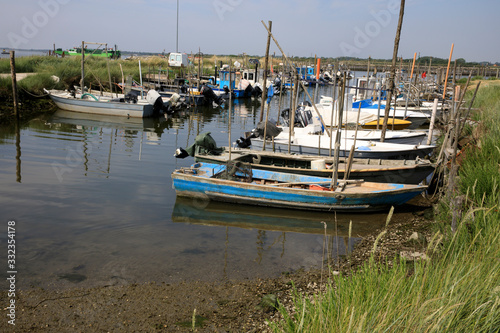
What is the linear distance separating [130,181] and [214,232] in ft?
14.2

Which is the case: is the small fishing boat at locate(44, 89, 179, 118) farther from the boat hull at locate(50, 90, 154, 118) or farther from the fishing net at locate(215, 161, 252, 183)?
the fishing net at locate(215, 161, 252, 183)

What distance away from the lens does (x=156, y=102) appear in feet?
80.7

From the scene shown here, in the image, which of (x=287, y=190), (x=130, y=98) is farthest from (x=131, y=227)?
(x=130, y=98)

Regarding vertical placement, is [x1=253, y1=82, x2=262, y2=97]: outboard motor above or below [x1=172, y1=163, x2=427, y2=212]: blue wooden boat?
above

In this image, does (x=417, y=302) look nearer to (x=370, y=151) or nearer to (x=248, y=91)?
(x=370, y=151)

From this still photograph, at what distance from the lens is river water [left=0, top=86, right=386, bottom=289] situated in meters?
6.73

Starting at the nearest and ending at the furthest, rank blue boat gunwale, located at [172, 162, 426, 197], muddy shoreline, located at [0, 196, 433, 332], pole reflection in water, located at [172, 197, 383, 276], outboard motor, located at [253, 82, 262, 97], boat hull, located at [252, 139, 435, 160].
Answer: muddy shoreline, located at [0, 196, 433, 332]
pole reflection in water, located at [172, 197, 383, 276]
blue boat gunwale, located at [172, 162, 426, 197]
boat hull, located at [252, 139, 435, 160]
outboard motor, located at [253, 82, 262, 97]

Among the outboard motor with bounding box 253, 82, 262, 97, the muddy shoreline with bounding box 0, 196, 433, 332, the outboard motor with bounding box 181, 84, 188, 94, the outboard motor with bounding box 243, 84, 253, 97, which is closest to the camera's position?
the muddy shoreline with bounding box 0, 196, 433, 332

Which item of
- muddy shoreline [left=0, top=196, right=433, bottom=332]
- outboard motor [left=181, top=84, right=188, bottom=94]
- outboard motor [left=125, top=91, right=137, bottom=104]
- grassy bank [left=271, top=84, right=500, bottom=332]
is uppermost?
outboard motor [left=181, top=84, right=188, bottom=94]

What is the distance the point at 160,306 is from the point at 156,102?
20.5 meters

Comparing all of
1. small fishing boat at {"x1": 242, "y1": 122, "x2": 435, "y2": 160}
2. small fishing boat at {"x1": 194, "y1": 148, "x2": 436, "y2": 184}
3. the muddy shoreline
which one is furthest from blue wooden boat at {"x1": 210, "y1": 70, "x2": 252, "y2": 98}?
the muddy shoreline

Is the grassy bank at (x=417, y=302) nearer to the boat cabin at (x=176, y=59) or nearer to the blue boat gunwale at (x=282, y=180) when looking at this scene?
the blue boat gunwale at (x=282, y=180)

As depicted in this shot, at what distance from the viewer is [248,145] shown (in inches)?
560

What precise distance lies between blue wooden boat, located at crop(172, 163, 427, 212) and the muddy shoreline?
2936 mm
